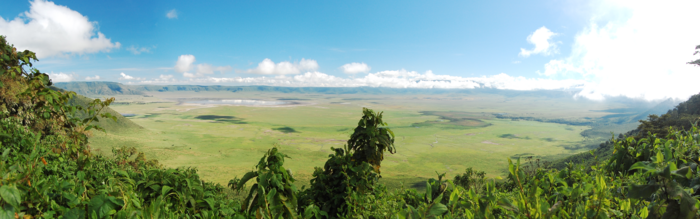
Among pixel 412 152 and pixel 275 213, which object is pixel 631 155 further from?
pixel 412 152

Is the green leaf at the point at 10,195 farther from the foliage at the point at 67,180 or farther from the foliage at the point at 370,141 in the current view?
the foliage at the point at 370,141

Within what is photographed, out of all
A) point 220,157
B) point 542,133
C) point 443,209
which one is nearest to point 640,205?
point 443,209

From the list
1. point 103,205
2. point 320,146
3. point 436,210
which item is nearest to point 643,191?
point 436,210

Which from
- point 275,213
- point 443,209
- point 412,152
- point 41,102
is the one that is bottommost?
point 412,152

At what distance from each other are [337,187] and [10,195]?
13.8 feet

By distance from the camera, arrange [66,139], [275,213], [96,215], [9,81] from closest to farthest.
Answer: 1. [96,215]
2. [275,213]
3. [66,139]
4. [9,81]

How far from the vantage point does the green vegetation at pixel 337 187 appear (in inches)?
61.3

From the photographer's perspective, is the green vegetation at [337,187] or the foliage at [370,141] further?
the foliage at [370,141]

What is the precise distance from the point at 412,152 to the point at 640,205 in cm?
10834

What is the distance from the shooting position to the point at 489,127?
175125 millimetres

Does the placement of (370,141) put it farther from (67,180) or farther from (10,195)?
(10,195)

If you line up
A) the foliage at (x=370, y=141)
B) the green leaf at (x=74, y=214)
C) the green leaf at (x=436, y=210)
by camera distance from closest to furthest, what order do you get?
the green leaf at (x=436, y=210)
the green leaf at (x=74, y=214)
the foliage at (x=370, y=141)

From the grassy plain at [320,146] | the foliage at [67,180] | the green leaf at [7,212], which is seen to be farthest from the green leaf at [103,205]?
the grassy plain at [320,146]

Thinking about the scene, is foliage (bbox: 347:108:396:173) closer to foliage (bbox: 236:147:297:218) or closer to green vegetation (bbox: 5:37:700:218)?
green vegetation (bbox: 5:37:700:218)
